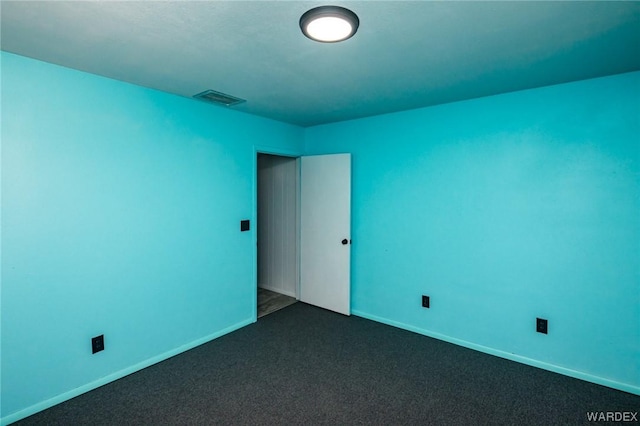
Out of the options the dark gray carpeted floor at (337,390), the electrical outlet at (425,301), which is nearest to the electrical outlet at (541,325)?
the dark gray carpeted floor at (337,390)

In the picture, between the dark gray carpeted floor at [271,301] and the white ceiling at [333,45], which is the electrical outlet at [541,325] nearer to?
the white ceiling at [333,45]

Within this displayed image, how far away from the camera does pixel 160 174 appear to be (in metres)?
2.69

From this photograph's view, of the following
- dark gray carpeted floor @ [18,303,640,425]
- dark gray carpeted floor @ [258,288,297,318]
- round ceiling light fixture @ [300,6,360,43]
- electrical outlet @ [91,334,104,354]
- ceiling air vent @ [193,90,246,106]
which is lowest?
dark gray carpeted floor @ [18,303,640,425]

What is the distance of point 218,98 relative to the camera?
9.29 feet

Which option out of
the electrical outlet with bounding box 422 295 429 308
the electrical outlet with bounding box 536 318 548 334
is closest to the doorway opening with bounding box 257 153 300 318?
the electrical outlet with bounding box 422 295 429 308

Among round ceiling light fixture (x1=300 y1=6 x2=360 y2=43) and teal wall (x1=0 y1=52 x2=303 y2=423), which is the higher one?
round ceiling light fixture (x1=300 y1=6 x2=360 y2=43)

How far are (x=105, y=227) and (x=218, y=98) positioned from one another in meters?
1.41

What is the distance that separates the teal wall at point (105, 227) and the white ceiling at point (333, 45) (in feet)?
0.86

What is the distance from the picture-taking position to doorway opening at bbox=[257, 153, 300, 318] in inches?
166

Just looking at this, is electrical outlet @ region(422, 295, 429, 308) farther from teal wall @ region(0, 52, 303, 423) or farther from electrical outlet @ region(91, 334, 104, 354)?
electrical outlet @ region(91, 334, 104, 354)

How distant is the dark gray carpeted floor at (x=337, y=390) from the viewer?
204cm

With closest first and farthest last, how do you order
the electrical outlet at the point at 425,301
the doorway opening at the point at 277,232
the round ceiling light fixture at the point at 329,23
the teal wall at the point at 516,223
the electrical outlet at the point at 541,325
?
the round ceiling light fixture at the point at 329,23 < the teal wall at the point at 516,223 < the electrical outlet at the point at 541,325 < the electrical outlet at the point at 425,301 < the doorway opening at the point at 277,232

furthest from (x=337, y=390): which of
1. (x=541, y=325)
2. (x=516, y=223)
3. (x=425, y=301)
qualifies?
(x=516, y=223)

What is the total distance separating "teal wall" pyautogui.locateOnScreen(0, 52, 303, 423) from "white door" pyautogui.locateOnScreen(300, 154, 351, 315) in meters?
1.00
